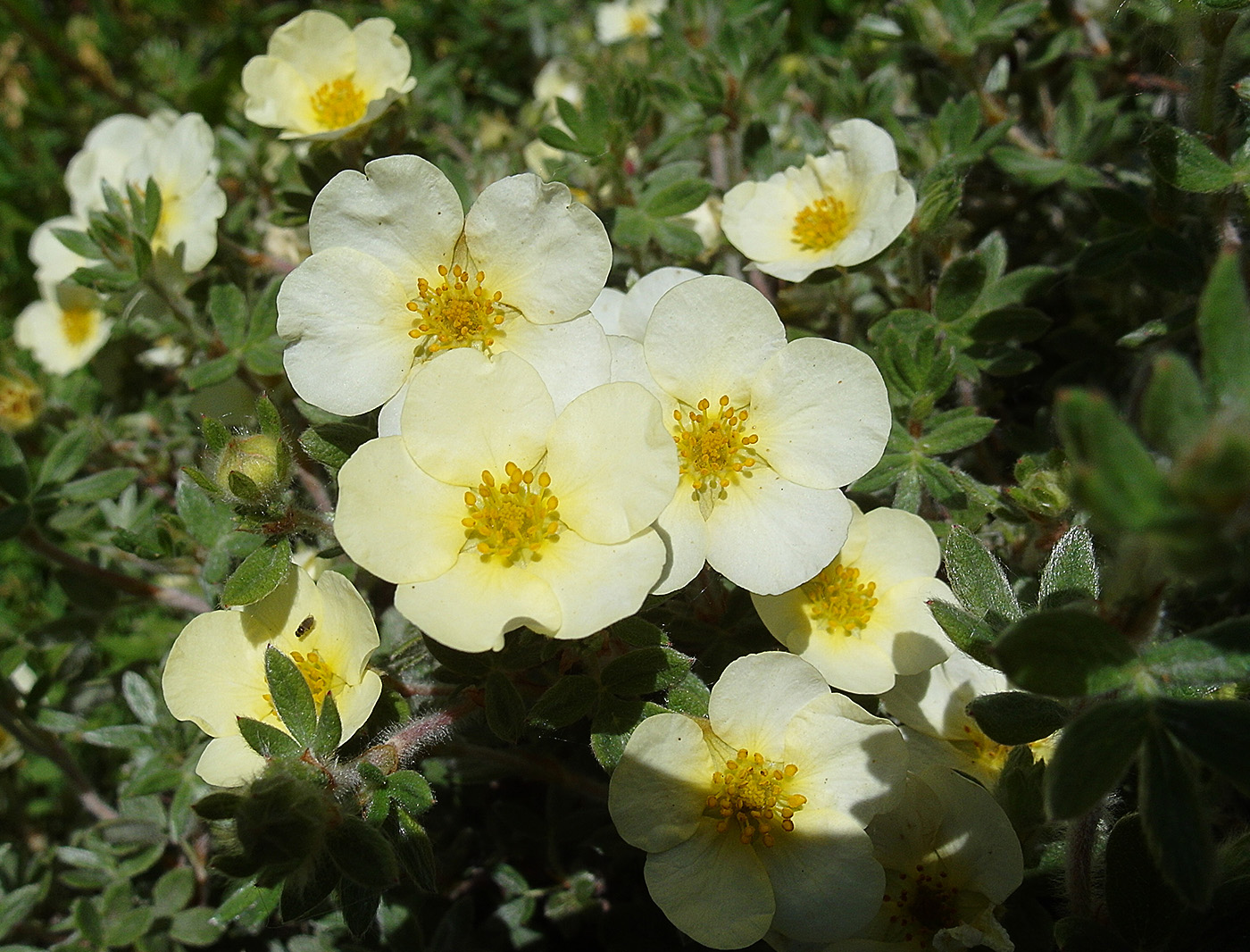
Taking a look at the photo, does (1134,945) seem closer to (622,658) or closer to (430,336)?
(622,658)

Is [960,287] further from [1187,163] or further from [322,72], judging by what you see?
[322,72]

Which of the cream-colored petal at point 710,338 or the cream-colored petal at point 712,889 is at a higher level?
the cream-colored petal at point 710,338

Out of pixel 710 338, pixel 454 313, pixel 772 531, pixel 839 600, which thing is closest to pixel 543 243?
pixel 454 313

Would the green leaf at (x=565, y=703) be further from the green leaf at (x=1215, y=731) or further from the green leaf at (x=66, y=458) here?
the green leaf at (x=66, y=458)

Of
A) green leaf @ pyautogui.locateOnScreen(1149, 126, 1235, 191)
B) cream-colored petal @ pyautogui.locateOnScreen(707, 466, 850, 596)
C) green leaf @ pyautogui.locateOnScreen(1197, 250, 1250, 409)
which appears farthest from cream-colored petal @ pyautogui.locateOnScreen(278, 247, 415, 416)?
green leaf @ pyautogui.locateOnScreen(1149, 126, 1235, 191)

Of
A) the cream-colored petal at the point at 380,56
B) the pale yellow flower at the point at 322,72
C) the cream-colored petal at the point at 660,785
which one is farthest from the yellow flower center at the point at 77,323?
the cream-colored petal at the point at 660,785

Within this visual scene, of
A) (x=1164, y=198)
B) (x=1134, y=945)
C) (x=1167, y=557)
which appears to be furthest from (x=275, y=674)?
(x=1164, y=198)
